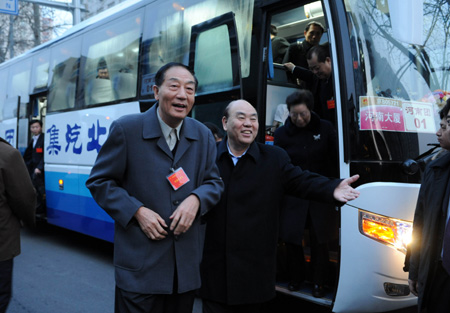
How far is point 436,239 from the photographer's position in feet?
7.93

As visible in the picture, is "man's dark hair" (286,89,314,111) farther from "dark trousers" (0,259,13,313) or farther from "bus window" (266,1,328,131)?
"dark trousers" (0,259,13,313)

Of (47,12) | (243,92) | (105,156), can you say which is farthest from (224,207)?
(47,12)

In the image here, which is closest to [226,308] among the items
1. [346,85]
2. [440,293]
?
[440,293]

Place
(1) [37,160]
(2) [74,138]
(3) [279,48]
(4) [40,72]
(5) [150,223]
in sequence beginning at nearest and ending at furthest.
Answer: (5) [150,223], (3) [279,48], (2) [74,138], (1) [37,160], (4) [40,72]

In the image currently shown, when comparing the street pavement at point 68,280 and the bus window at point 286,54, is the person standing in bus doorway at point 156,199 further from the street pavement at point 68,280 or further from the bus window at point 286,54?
the street pavement at point 68,280

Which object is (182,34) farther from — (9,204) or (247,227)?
(247,227)

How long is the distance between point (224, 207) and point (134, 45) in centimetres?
365

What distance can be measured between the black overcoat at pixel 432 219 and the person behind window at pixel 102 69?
4728mm

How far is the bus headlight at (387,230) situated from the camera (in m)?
3.33

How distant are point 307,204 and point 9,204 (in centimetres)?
236

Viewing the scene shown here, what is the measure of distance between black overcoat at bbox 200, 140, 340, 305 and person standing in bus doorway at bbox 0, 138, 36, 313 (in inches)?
58.4

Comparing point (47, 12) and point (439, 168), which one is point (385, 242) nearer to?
point (439, 168)

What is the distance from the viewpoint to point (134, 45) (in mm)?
5820

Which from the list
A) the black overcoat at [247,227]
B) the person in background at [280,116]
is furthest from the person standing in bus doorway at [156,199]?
the person in background at [280,116]
